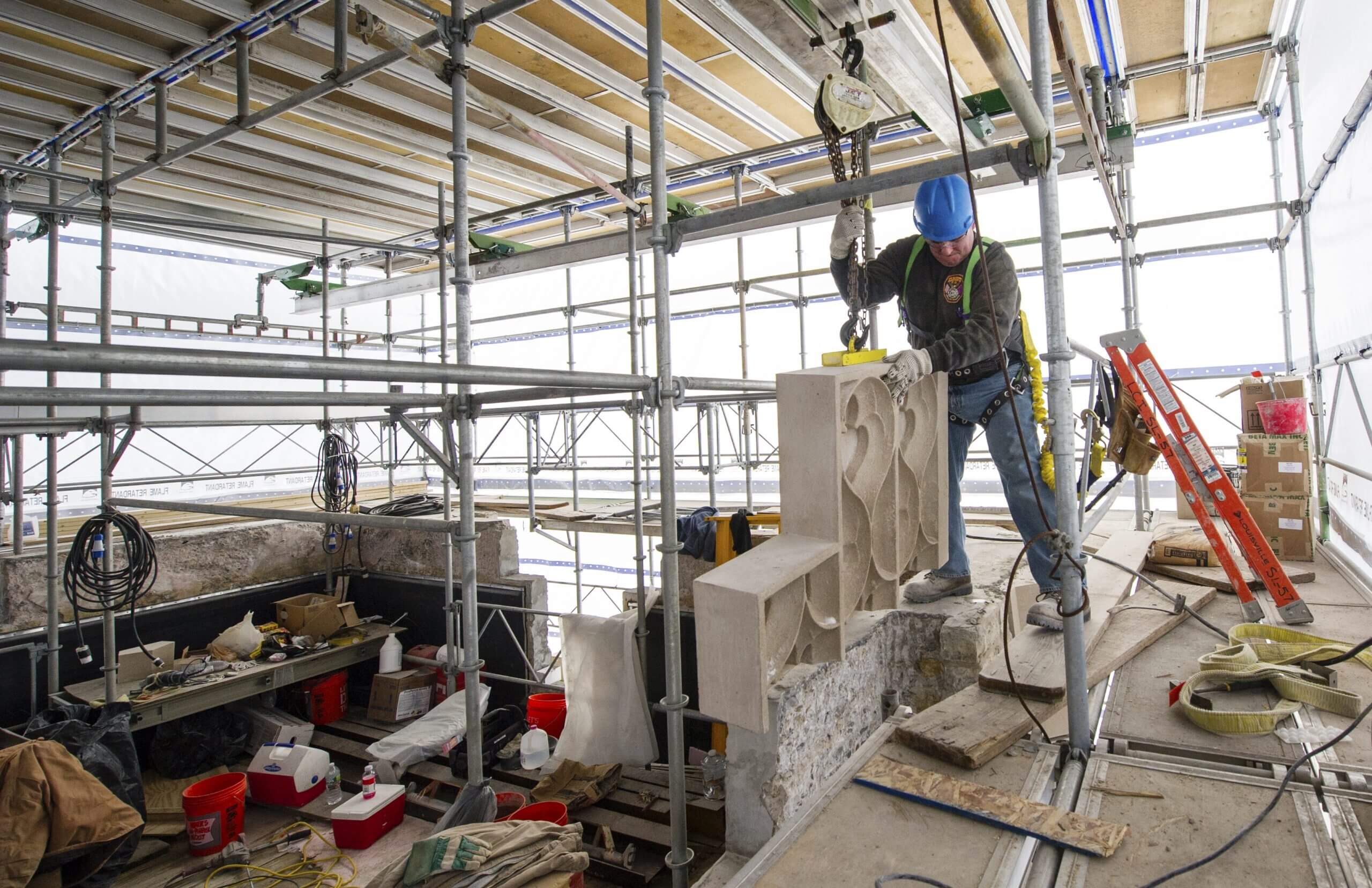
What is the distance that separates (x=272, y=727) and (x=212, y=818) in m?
1.38

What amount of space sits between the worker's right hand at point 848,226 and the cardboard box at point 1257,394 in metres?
3.97

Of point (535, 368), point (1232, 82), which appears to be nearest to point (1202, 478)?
point (535, 368)

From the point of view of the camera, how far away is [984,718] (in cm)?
219

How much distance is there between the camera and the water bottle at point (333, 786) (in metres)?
5.40

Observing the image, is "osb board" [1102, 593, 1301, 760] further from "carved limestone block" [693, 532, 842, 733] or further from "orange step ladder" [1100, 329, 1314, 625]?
"carved limestone block" [693, 532, 842, 733]

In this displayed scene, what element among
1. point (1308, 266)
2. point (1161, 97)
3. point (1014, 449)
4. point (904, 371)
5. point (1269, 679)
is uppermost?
point (1161, 97)

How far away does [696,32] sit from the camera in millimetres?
4828

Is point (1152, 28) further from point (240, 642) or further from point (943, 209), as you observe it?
point (240, 642)

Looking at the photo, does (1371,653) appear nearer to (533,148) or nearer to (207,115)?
(533,148)

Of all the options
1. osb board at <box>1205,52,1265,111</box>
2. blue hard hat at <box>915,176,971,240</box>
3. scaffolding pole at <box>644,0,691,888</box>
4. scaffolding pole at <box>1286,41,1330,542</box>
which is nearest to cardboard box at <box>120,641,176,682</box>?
scaffolding pole at <box>644,0,691,888</box>

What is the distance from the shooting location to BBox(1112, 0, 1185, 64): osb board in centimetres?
479

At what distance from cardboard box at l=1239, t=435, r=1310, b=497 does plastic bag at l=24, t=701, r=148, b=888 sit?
752 cm

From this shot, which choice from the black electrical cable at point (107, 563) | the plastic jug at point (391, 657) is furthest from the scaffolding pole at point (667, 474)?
the plastic jug at point (391, 657)

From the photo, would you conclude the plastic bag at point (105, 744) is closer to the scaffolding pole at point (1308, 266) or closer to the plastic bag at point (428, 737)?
the plastic bag at point (428, 737)
